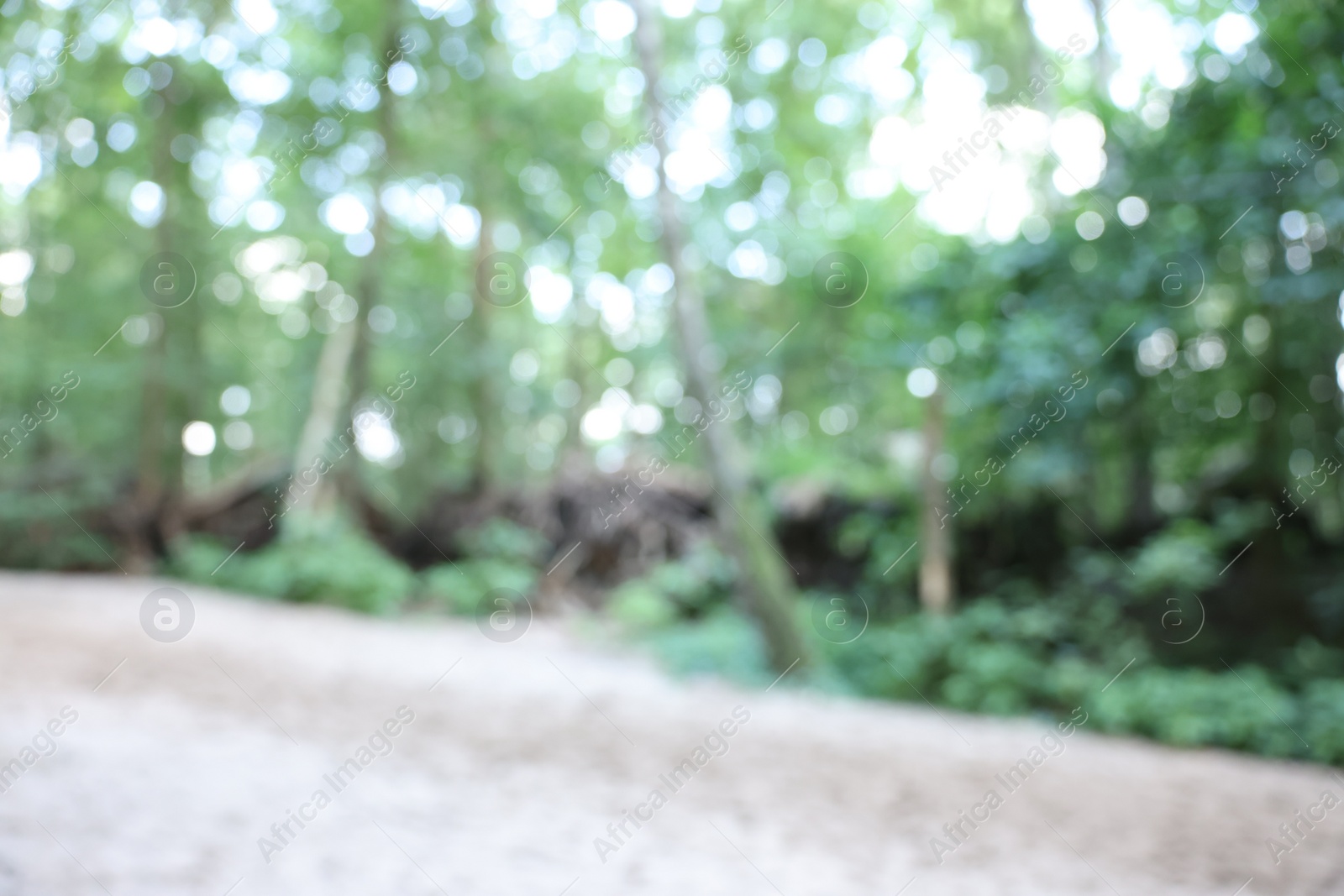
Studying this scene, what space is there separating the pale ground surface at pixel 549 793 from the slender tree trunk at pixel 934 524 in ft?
5.78

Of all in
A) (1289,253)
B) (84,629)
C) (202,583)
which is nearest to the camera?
(1289,253)

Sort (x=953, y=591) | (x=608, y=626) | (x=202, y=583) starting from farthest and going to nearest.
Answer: (x=202, y=583) < (x=608, y=626) < (x=953, y=591)

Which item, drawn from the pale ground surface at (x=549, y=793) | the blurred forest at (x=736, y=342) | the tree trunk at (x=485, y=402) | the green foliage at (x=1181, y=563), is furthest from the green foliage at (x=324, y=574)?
the green foliage at (x=1181, y=563)

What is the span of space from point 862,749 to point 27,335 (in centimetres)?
1539

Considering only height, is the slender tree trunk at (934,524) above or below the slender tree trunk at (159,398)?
above

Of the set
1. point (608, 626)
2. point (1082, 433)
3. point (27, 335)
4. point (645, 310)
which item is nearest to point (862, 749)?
point (1082, 433)

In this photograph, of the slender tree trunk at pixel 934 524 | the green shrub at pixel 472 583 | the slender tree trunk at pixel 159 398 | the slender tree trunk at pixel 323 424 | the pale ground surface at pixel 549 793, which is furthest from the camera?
the slender tree trunk at pixel 159 398

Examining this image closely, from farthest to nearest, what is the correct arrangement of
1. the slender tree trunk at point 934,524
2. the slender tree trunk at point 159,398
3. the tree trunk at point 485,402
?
the tree trunk at point 485,402 < the slender tree trunk at point 159,398 < the slender tree trunk at point 934,524

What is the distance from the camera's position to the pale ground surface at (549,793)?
2955 millimetres

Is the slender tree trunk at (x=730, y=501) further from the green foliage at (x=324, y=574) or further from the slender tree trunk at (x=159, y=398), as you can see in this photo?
the slender tree trunk at (x=159, y=398)

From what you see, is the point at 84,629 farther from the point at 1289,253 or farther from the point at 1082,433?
the point at 1289,253

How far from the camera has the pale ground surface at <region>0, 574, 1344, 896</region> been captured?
2.96 meters

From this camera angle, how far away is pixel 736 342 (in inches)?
396

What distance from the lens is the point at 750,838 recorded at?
3.56m
